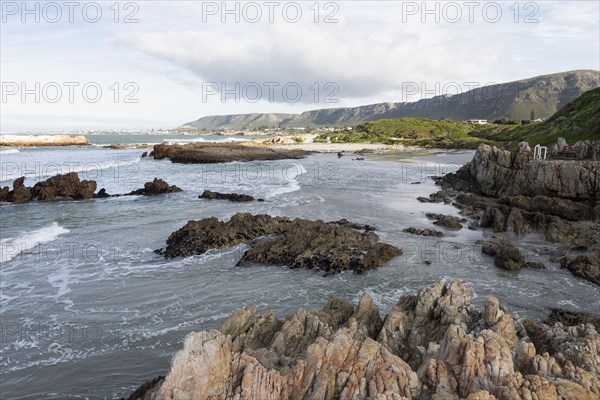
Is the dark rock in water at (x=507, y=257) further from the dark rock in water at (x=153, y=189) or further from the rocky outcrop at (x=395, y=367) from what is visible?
the dark rock in water at (x=153, y=189)

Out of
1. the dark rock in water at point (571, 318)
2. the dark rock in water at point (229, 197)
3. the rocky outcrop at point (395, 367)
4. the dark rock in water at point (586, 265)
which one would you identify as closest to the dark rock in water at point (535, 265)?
the dark rock in water at point (586, 265)

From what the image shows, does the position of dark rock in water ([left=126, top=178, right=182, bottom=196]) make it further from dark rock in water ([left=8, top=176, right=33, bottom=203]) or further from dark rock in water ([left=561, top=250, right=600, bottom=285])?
dark rock in water ([left=561, top=250, right=600, bottom=285])

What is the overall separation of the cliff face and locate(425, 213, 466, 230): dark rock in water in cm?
655

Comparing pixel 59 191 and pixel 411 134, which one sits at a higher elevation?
pixel 411 134

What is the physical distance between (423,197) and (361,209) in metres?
6.60

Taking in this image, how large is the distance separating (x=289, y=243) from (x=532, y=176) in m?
18.2

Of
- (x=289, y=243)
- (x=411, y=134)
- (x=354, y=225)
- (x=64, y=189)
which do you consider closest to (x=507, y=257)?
(x=354, y=225)

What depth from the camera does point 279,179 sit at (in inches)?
1870

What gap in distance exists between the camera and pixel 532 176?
27.9 meters

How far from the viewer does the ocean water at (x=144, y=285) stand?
1047cm

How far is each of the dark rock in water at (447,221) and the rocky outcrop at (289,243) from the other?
4.48 metres

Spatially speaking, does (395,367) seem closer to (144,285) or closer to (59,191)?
(144,285)

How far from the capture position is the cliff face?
25.0 m

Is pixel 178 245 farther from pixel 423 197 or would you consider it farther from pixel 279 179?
pixel 279 179
